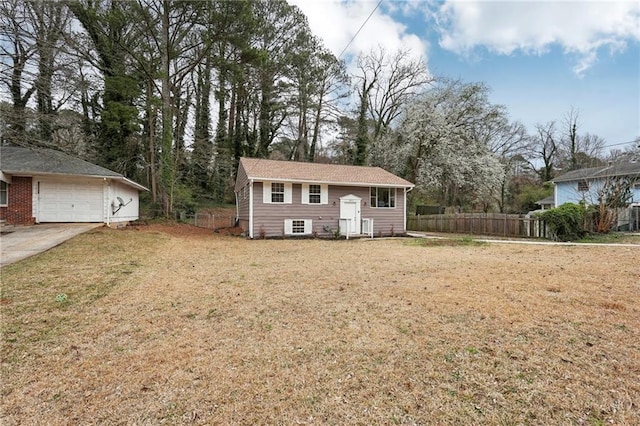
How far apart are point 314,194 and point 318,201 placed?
0.40m

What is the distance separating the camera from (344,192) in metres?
15.7

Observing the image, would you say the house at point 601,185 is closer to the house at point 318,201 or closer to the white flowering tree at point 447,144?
the white flowering tree at point 447,144

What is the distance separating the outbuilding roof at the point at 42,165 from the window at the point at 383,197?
12.2 m

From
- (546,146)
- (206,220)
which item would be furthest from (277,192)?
(546,146)

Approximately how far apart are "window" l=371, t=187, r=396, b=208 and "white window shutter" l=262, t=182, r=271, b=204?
554 cm

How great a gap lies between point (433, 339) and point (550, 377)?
101cm

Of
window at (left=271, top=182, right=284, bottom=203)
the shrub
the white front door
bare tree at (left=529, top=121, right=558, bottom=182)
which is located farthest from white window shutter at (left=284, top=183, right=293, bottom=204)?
bare tree at (left=529, top=121, right=558, bottom=182)

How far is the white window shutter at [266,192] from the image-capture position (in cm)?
1420

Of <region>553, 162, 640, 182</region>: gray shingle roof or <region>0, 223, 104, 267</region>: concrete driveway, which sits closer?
<region>0, 223, 104, 267</region>: concrete driveway

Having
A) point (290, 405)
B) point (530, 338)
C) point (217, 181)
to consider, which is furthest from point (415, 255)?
point (217, 181)

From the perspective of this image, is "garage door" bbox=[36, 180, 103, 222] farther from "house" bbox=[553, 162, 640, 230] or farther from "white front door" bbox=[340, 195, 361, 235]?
"house" bbox=[553, 162, 640, 230]

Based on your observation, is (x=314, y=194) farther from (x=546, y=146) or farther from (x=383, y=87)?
(x=546, y=146)

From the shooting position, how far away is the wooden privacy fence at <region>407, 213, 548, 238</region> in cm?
1493

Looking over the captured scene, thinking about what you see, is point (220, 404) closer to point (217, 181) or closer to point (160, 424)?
point (160, 424)
